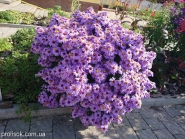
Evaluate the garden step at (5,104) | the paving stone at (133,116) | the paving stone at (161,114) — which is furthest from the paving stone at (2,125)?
the paving stone at (161,114)

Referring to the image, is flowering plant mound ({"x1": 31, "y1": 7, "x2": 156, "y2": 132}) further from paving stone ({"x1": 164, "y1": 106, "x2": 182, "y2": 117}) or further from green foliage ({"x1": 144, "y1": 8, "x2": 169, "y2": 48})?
green foliage ({"x1": 144, "y1": 8, "x2": 169, "y2": 48})

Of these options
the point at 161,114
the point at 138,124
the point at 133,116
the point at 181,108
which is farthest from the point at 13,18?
the point at 181,108

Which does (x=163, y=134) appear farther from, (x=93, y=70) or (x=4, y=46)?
(x=4, y=46)

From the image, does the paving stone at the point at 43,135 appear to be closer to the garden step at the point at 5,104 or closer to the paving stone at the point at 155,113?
the garden step at the point at 5,104

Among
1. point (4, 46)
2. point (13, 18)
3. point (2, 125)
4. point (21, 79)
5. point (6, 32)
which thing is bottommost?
point (2, 125)

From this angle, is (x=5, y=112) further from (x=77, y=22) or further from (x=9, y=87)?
(x=77, y=22)

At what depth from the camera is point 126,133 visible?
3053 mm

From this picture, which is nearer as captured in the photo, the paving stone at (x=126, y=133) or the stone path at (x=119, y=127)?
the stone path at (x=119, y=127)

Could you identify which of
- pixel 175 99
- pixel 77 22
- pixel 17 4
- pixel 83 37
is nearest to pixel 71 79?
pixel 83 37

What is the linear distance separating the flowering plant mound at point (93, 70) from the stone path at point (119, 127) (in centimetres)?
31

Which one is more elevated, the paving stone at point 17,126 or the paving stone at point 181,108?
the paving stone at point 17,126

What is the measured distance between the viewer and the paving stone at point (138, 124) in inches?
126

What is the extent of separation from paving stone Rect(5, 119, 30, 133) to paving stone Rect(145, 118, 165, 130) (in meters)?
2.02

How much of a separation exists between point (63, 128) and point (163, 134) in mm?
1646
